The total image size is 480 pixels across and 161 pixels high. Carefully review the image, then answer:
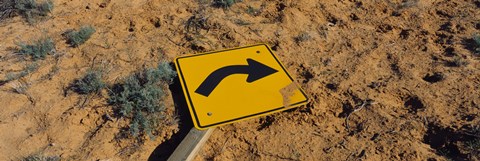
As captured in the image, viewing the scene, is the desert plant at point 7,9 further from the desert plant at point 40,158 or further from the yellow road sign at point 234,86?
the yellow road sign at point 234,86

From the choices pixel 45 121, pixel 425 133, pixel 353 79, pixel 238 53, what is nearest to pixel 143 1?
pixel 238 53

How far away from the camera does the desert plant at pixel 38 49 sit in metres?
3.75

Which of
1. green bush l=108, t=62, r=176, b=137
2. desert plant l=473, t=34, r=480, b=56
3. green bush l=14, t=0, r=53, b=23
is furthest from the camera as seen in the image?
green bush l=14, t=0, r=53, b=23

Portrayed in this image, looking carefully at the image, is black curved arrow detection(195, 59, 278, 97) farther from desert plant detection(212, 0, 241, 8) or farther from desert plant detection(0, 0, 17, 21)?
desert plant detection(0, 0, 17, 21)

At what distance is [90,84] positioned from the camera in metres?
3.36

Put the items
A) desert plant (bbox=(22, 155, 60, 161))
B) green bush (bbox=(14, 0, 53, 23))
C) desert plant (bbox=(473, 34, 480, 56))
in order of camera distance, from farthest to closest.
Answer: green bush (bbox=(14, 0, 53, 23)) < desert plant (bbox=(473, 34, 480, 56)) < desert plant (bbox=(22, 155, 60, 161))

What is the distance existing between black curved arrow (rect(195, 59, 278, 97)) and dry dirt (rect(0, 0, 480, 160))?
31 centimetres

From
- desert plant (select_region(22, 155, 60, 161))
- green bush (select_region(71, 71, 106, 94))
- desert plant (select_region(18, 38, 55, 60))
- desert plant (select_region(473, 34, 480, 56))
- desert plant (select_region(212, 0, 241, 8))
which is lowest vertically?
desert plant (select_region(22, 155, 60, 161))

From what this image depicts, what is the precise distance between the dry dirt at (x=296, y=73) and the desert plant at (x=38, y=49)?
2.8 inches

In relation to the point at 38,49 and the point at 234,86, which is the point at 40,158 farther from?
the point at 234,86

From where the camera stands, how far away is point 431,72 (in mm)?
3434

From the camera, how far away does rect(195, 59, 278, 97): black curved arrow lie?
3105mm

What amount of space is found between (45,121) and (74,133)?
11.4 inches

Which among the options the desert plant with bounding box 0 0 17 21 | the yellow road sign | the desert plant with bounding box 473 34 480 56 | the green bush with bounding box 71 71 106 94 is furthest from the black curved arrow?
the desert plant with bounding box 0 0 17 21
